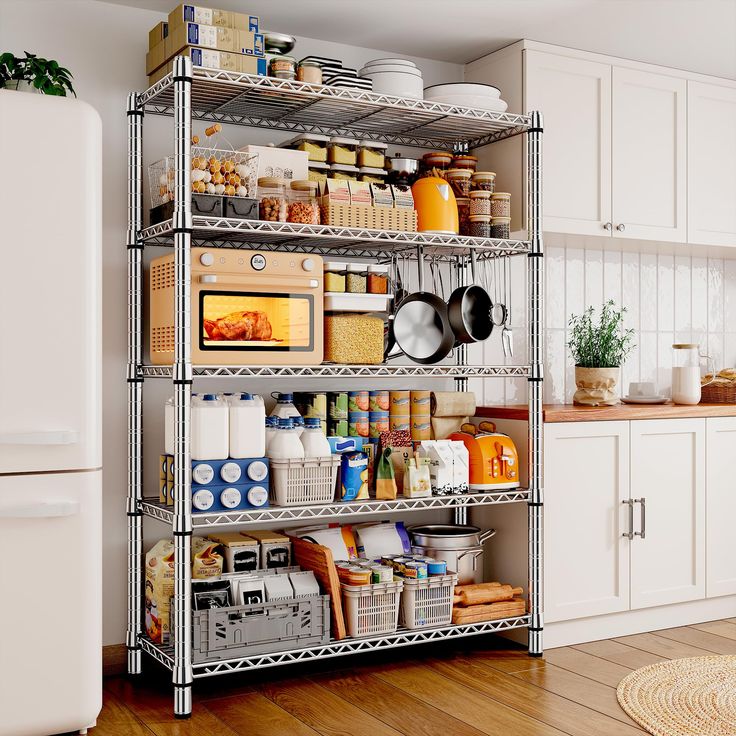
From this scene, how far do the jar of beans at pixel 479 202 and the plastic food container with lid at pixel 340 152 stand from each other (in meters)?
0.47

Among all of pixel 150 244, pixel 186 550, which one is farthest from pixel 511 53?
pixel 186 550

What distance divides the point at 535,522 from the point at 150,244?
1748mm

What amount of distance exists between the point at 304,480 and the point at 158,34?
1.61 meters

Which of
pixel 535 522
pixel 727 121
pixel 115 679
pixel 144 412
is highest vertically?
pixel 727 121

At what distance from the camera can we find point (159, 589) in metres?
3.23

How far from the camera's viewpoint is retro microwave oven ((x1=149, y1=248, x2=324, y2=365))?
→ 3121 mm

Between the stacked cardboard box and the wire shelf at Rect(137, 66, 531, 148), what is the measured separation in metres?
0.07

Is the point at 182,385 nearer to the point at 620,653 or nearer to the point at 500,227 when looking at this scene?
the point at 500,227

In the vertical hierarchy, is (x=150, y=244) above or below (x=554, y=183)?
below

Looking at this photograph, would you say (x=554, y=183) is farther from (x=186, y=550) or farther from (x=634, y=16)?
(x=186, y=550)

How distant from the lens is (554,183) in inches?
153

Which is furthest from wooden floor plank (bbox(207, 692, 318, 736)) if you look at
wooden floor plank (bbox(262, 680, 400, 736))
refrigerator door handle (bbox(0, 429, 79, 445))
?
refrigerator door handle (bbox(0, 429, 79, 445))

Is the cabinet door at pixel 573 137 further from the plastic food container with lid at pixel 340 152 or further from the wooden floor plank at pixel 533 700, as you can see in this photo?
the wooden floor plank at pixel 533 700

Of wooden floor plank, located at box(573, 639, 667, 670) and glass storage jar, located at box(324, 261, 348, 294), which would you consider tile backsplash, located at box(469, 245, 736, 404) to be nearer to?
glass storage jar, located at box(324, 261, 348, 294)
